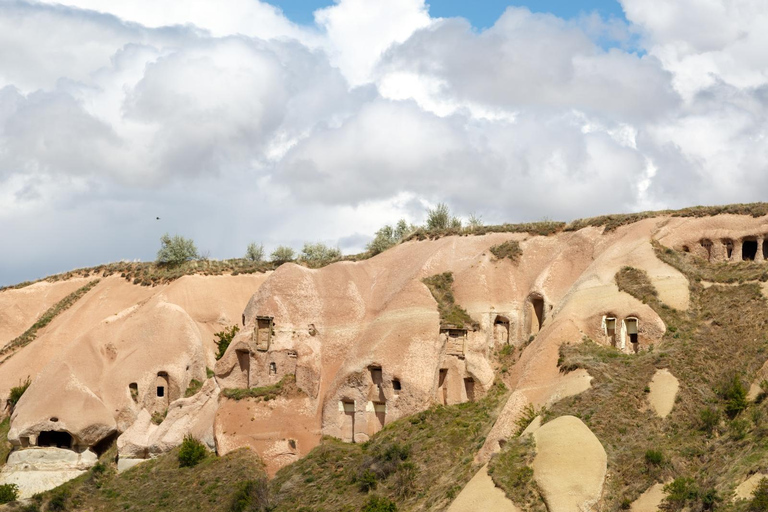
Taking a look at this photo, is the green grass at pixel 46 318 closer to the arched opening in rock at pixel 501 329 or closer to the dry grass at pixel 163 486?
the dry grass at pixel 163 486

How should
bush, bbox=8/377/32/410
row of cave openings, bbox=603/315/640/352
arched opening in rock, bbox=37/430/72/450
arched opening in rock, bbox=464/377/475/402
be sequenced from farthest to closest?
bush, bbox=8/377/32/410 → arched opening in rock, bbox=37/430/72/450 → arched opening in rock, bbox=464/377/475/402 → row of cave openings, bbox=603/315/640/352

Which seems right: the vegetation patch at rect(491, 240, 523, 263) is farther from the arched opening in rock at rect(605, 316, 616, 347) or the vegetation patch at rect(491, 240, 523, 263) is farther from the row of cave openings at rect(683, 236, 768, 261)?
the arched opening in rock at rect(605, 316, 616, 347)

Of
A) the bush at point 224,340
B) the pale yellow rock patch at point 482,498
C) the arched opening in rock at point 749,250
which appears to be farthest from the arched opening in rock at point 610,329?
the bush at point 224,340

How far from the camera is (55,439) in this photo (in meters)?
56.0

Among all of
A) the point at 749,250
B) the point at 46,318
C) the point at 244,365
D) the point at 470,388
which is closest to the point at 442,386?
the point at 470,388

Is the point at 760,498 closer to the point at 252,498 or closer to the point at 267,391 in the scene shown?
the point at 252,498

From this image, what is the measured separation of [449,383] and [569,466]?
13.0m

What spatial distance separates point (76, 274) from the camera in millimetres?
73000

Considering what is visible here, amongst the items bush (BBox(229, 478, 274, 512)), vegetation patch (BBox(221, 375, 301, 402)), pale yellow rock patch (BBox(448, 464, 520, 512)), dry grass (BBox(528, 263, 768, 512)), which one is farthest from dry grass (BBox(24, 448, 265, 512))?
dry grass (BBox(528, 263, 768, 512))

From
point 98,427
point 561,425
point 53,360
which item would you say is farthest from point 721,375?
point 53,360

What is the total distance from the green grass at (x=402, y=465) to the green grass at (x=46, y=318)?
27456 millimetres

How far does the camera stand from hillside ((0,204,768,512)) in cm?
3825

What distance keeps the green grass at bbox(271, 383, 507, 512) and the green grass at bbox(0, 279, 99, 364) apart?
2746 cm

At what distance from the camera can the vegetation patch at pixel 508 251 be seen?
54031 millimetres
